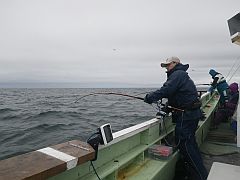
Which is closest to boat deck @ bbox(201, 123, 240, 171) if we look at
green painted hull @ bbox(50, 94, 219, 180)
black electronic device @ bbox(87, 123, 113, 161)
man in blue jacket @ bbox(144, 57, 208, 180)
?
man in blue jacket @ bbox(144, 57, 208, 180)

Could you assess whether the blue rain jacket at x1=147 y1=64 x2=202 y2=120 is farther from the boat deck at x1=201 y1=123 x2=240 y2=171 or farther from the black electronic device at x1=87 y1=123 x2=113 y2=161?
the black electronic device at x1=87 y1=123 x2=113 y2=161

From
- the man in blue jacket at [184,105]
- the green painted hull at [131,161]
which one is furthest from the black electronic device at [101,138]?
the man in blue jacket at [184,105]

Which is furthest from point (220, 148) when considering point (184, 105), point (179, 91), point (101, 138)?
point (101, 138)

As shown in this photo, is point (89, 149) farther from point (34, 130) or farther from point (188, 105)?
point (34, 130)

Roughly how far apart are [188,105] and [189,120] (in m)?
0.23

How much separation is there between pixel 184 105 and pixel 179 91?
0.24 metres

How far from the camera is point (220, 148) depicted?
201 inches

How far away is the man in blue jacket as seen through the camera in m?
3.47

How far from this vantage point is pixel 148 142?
3.60 meters

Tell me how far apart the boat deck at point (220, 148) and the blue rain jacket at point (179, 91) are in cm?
128

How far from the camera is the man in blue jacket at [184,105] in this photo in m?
3.47

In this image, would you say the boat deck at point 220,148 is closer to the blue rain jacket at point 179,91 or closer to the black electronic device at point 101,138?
the blue rain jacket at point 179,91

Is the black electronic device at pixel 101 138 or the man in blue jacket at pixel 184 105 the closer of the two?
the black electronic device at pixel 101 138

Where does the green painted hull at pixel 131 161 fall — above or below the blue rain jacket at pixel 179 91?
below
